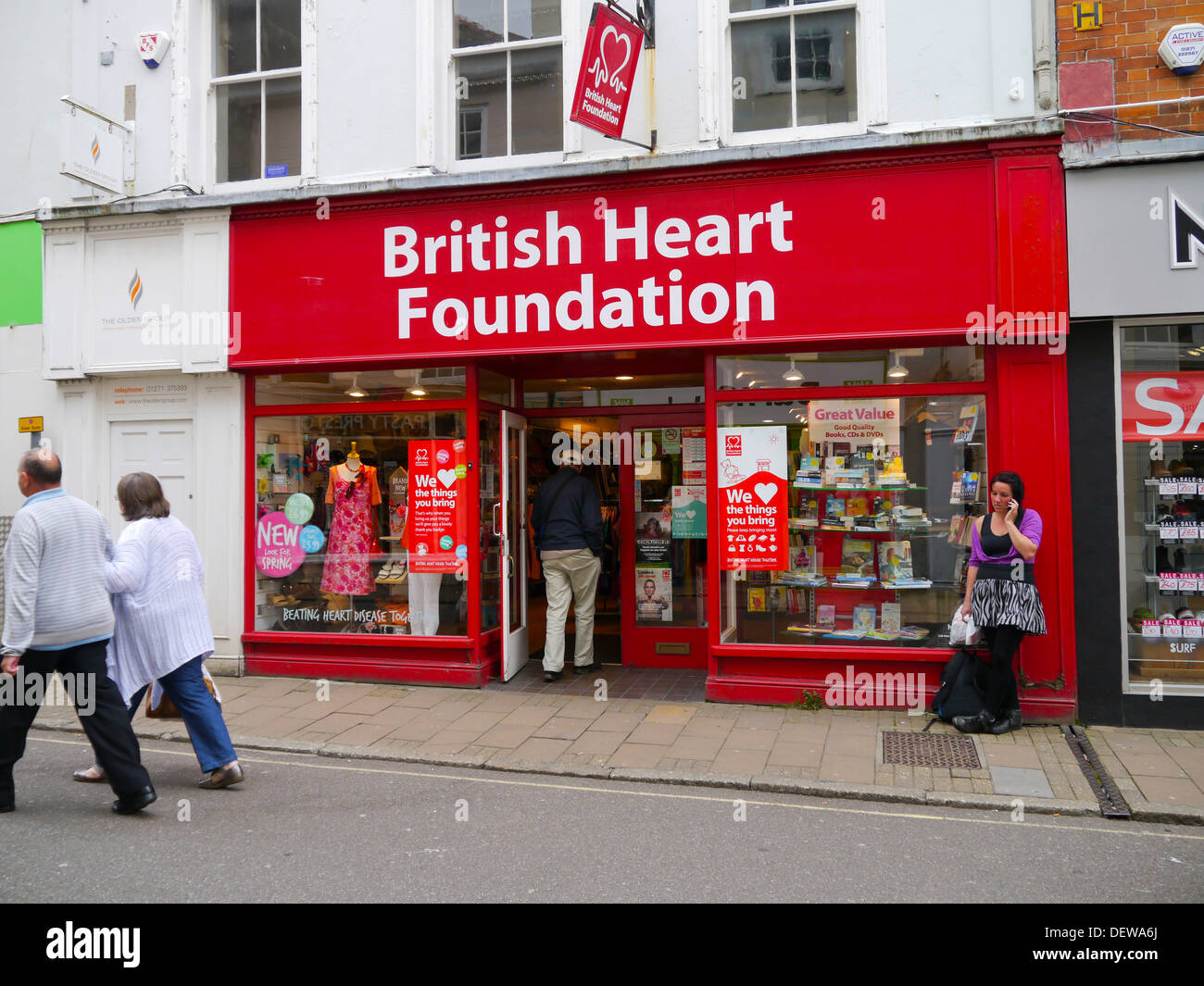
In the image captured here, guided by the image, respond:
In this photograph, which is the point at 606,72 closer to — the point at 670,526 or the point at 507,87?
the point at 507,87

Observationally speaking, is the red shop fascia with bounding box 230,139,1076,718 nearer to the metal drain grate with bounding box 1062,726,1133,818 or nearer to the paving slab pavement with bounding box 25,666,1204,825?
the metal drain grate with bounding box 1062,726,1133,818

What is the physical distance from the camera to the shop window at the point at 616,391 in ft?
30.1

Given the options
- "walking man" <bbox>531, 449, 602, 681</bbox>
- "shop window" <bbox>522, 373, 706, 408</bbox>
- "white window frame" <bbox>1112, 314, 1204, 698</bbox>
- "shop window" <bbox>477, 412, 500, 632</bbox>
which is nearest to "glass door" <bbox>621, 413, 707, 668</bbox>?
"shop window" <bbox>522, 373, 706, 408</bbox>

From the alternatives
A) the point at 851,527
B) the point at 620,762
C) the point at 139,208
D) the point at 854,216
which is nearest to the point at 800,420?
the point at 851,527

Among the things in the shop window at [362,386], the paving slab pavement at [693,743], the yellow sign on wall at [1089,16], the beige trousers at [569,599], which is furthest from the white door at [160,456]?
the yellow sign on wall at [1089,16]

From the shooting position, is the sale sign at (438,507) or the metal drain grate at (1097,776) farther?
the sale sign at (438,507)

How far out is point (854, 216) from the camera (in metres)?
7.43

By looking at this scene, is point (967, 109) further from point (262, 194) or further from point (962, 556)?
point (262, 194)

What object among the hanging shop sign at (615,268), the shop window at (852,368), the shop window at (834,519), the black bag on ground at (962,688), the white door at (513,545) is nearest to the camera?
the black bag on ground at (962,688)

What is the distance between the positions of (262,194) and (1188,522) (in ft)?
27.9

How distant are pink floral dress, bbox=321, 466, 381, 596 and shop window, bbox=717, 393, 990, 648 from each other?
3.42 metres

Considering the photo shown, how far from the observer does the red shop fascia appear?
7.09 m

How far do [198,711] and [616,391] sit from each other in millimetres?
5193

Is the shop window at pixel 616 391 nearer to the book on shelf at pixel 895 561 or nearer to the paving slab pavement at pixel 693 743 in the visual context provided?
the book on shelf at pixel 895 561
